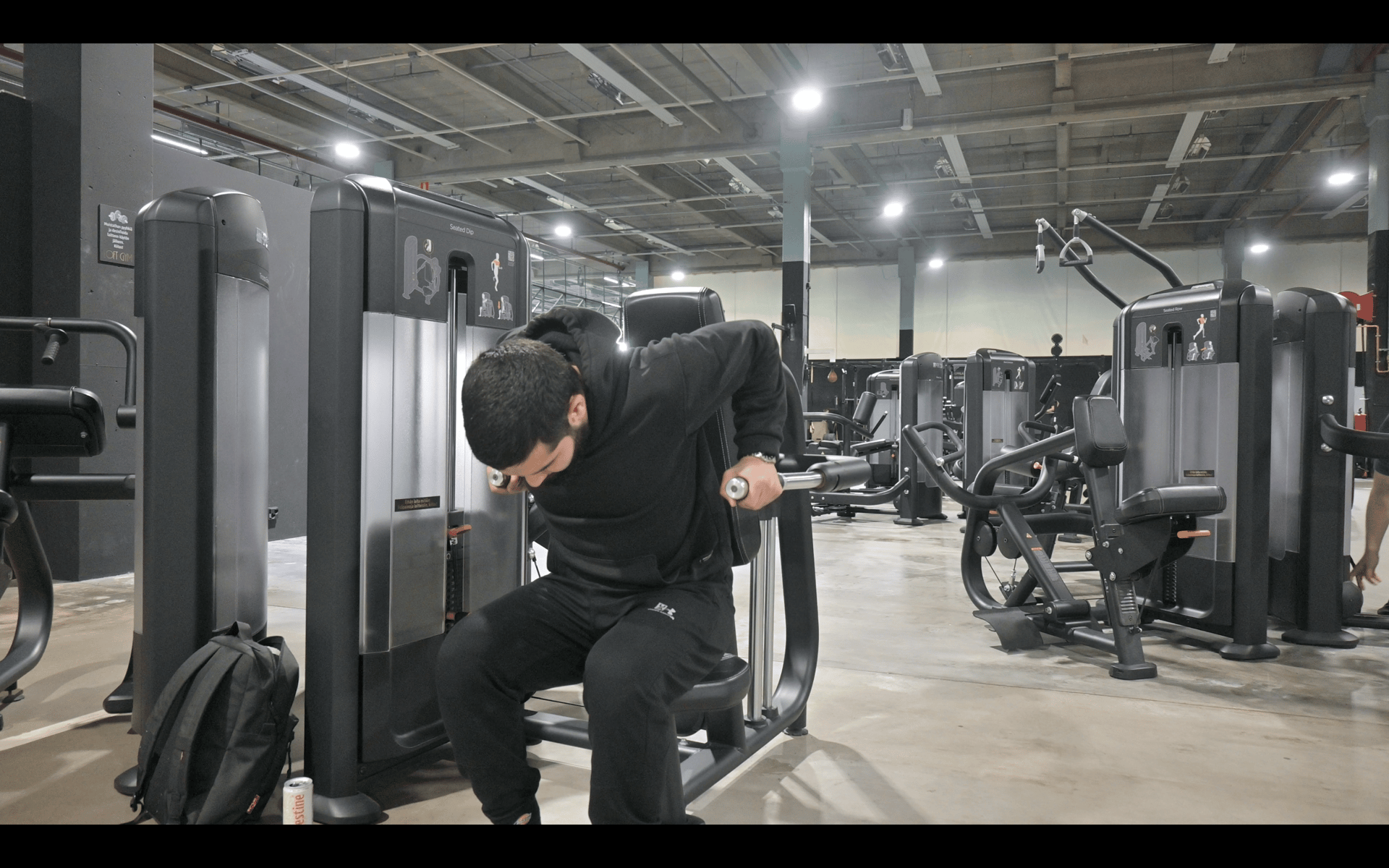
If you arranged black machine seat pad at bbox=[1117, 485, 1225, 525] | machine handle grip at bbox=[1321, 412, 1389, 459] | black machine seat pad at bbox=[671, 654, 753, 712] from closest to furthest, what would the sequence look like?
black machine seat pad at bbox=[671, 654, 753, 712]
black machine seat pad at bbox=[1117, 485, 1225, 525]
machine handle grip at bbox=[1321, 412, 1389, 459]

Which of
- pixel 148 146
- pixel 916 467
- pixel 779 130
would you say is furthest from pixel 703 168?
pixel 148 146

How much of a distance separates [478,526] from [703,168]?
443 inches

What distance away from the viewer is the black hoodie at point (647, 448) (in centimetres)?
157

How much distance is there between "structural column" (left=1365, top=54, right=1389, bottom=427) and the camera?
8.27 metres

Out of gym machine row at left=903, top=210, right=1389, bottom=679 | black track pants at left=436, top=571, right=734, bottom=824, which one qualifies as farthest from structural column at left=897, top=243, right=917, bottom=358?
black track pants at left=436, top=571, right=734, bottom=824

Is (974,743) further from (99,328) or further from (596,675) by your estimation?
(99,328)

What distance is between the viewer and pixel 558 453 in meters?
1.48

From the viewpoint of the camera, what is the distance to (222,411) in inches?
82.1

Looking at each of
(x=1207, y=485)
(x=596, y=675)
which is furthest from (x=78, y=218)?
(x=1207, y=485)

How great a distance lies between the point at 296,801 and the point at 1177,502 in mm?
3030

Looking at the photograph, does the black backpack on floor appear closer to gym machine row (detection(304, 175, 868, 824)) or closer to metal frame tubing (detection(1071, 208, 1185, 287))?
gym machine row (detection(304, 175, 868, 824))

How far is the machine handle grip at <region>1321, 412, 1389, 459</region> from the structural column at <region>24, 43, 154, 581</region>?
6.01 metres
